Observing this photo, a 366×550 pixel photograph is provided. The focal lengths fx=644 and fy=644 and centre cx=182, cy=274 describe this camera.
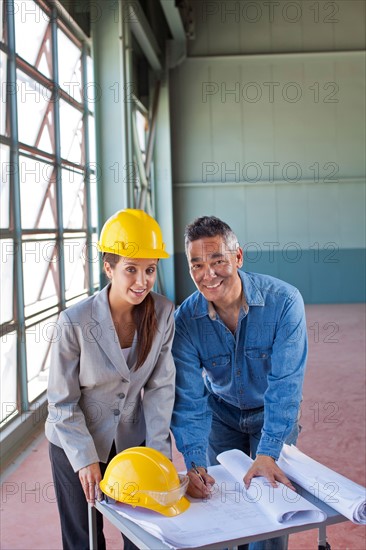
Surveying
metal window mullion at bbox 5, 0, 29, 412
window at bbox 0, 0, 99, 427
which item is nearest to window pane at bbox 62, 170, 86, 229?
window at bbox 0, 0, 99, 427

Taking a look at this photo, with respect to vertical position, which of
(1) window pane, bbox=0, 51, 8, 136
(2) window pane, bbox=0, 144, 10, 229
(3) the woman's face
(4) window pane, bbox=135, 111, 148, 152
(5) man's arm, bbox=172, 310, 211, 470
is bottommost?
(5) man's arm, bbox=172, 310, 211, 470

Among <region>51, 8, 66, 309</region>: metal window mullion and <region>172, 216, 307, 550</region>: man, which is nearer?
<region>172, 216, 307, 550</region>: man

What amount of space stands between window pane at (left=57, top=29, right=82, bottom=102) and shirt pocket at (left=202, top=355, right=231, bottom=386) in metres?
5.27

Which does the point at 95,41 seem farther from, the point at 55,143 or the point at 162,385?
the point at 162,385

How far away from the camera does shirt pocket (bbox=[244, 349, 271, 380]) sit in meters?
2.37

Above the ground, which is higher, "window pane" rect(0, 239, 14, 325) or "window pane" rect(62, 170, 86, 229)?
"window pane" rect(62, 170, 86, 229)

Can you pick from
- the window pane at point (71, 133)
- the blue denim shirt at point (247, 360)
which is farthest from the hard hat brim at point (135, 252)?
the window pane at point (71, 133)

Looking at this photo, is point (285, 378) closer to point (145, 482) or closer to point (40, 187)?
point (145, 482)

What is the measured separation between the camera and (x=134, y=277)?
6.82 ft

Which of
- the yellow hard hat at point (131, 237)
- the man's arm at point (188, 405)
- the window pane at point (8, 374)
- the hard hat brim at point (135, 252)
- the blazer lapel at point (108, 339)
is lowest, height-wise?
the window pane at point (8, 374)

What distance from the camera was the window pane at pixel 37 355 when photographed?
5.95 metres

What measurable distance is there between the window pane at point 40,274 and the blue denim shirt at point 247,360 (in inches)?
145

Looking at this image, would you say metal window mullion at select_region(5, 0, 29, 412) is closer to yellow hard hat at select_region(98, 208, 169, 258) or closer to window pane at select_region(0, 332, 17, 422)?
window pane at select_region(0, 332, 17, 422)

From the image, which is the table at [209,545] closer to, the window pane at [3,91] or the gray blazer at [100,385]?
the gray blazer at [100,385]
